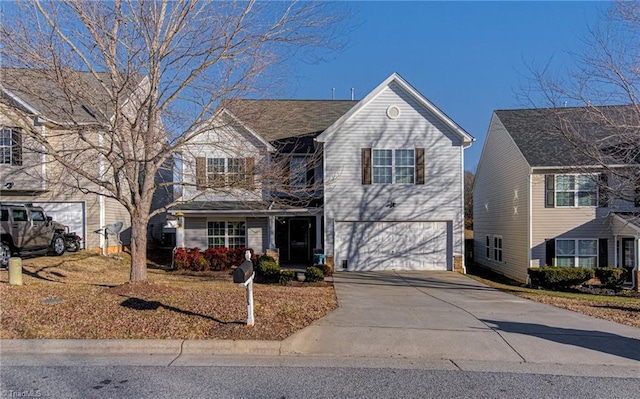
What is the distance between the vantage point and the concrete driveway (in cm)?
654

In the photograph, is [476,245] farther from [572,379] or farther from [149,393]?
[149,393]

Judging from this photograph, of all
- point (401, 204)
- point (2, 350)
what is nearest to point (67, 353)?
point (2, 350)

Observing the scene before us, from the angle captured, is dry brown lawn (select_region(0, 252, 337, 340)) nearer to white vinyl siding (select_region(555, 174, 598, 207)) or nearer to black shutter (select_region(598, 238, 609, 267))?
white vinyl siding (select_region(555, 174, 598, 207))

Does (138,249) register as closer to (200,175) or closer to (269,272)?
(200,175)

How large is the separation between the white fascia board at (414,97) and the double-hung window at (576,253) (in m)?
6.06

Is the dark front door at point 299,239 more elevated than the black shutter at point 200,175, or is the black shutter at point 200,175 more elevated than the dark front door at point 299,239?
the black shutter at point 200,175

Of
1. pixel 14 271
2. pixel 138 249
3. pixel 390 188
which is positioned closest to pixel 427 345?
pixel 138 249

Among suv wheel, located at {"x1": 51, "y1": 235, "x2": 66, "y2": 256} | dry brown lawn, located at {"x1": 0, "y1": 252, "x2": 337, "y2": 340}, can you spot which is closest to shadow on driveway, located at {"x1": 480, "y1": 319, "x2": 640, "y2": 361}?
dry brown lawn, located at {"x1": 0, "y1": 252, "x2": 337, "y2": 340}

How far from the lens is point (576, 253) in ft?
63.1

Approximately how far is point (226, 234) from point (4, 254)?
8.55 meters

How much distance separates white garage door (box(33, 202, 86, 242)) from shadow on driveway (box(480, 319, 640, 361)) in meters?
16.8

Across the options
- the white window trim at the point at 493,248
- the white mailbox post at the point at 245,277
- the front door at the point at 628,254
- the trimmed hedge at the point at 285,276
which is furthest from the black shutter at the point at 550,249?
the white mailbox post at the point at 245,277

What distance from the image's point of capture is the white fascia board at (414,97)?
1881cm

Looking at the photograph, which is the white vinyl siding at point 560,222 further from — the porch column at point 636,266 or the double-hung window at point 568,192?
the porch column at point 636,266
